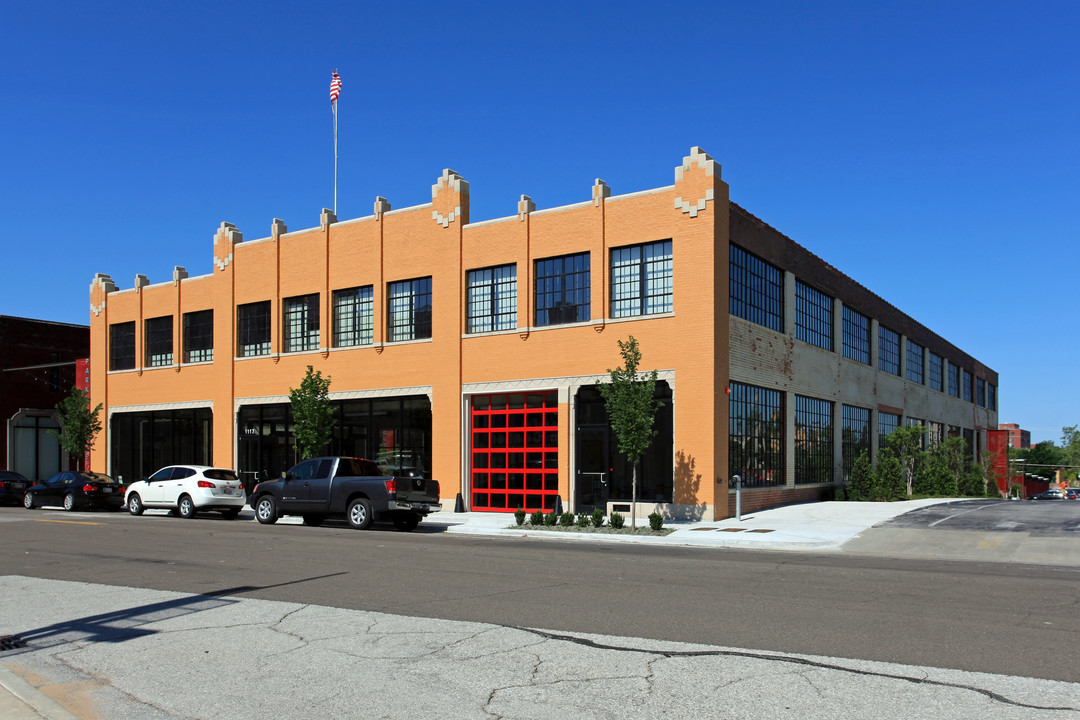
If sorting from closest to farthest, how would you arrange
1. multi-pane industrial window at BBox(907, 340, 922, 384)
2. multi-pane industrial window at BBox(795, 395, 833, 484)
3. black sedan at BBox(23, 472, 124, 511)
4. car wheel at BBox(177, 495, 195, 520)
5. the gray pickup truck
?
the gray pickup truck
car wheel at BBox(177, 495, 195, 520)
multi-pane industrial window at BBox(795, 395, 833, 484)
black sedan at BBox(23, 472, 124, 511)
multi-pane industrial window at BBox(907, 340, 922, 384)

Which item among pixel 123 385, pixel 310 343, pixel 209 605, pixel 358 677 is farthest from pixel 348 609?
pixel 123 385

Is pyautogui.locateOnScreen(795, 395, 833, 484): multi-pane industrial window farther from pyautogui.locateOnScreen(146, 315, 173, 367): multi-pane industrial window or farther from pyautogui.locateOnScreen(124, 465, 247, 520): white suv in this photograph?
pyautogui.locateOnScreen(146, 315, 173, 367): multi-pane industrial window

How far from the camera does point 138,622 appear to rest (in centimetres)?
980

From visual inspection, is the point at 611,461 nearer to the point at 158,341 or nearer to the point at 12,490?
the point at 158,341

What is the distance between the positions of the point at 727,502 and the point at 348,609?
55.3ft

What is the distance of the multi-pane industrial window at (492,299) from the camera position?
29016 mm

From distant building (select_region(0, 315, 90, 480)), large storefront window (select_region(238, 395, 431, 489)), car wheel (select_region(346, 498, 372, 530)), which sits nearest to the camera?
car wheel (select_region(346, 498, 372, 530))

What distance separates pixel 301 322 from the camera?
35.0 m

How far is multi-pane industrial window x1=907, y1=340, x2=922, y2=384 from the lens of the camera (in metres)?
47.8

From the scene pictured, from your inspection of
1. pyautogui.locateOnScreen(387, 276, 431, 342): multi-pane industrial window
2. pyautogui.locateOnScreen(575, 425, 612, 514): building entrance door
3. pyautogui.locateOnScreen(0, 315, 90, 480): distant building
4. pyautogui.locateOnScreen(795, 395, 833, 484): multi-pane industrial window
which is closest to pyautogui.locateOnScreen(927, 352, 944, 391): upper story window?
pyautogui.locateOnScreen(795, 395, 833, 484): multi-pane industrial window

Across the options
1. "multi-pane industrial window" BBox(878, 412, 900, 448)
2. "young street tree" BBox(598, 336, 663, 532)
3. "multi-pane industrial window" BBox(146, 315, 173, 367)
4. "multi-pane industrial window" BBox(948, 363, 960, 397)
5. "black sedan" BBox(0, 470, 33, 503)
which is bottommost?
"black sedan" BBox(0, 470, 33, 503)

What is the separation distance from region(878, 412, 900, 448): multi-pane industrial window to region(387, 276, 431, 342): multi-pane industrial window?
22450 millimetres

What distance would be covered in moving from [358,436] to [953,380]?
1685 inches

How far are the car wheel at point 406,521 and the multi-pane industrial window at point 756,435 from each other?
9258mm
